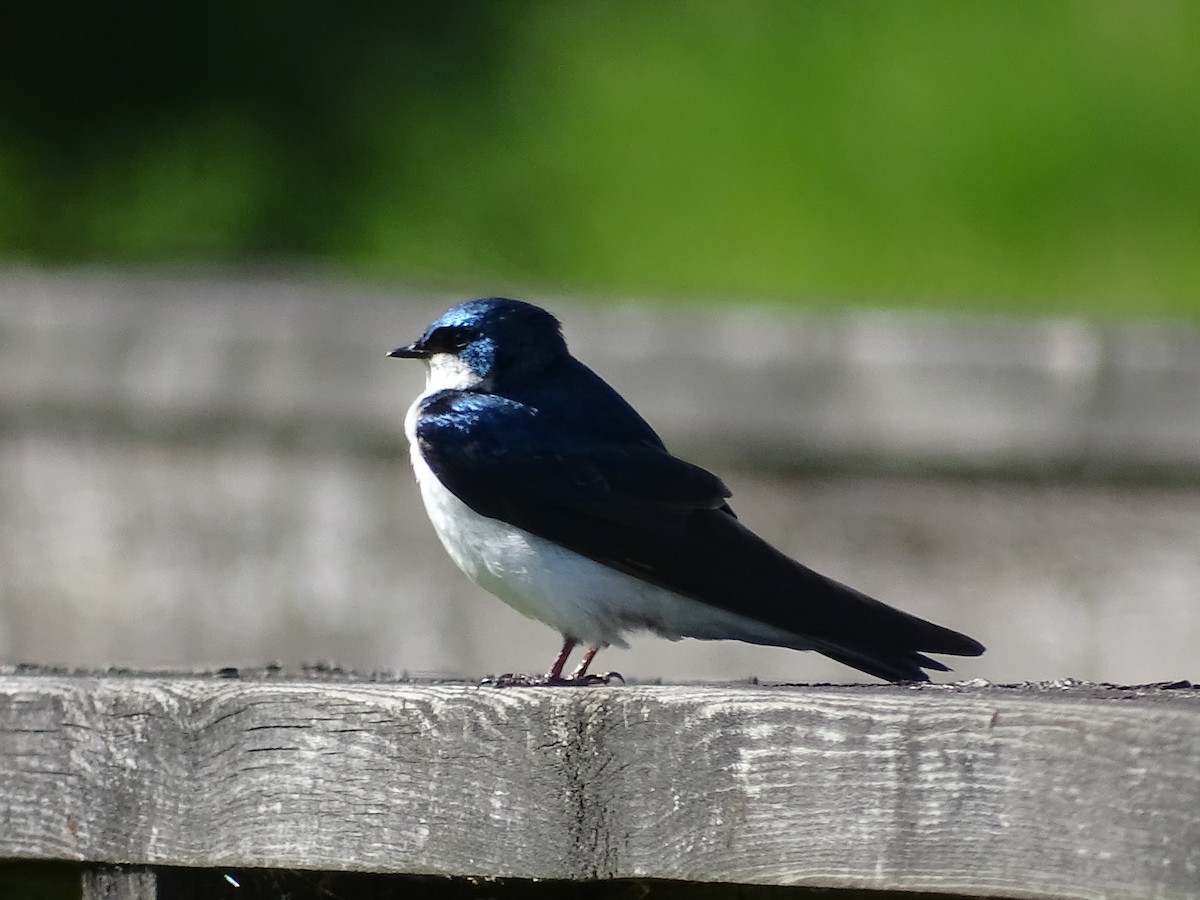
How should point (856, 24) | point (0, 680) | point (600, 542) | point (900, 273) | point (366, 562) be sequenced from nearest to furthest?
point (0, 680), point (600, 542), point (366, 562), point (900, 273), point (856, 24)

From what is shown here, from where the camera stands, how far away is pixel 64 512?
5562 mm

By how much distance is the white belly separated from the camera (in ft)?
9.89

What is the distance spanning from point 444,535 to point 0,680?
86cm

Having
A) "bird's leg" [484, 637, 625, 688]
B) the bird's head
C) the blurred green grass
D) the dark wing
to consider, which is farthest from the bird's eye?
the blurred green grass

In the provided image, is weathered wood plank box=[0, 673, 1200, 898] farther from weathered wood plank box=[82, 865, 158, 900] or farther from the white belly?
the white belly

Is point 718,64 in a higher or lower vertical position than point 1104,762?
higher

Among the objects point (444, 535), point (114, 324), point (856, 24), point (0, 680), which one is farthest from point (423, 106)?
point (0, 680)

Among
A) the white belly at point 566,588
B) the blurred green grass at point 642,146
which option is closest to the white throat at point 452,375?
the white belly at point 566,588

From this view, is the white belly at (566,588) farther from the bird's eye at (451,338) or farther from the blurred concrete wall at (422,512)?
the blurred concrete wall at (422,512)

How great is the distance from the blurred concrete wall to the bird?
165 centimetres

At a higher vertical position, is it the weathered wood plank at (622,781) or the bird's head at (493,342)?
the bird's head at (493,342)

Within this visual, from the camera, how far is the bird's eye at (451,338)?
3.42 meters

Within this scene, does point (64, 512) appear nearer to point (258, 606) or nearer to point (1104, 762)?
point (258, 606)

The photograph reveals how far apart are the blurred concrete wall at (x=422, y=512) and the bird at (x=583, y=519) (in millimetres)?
1651
